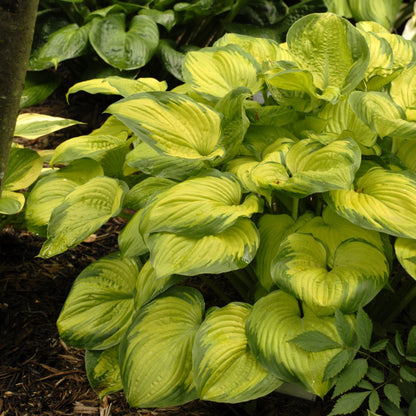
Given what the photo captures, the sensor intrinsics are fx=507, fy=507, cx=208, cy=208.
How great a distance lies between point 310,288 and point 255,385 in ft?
0.86

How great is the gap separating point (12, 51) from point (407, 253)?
98 centimetres

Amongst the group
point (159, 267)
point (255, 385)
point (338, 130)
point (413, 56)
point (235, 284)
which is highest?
point (413, 56)

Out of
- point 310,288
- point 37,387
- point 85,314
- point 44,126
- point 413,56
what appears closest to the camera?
point 310,288

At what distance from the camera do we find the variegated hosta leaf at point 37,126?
6.11 ft

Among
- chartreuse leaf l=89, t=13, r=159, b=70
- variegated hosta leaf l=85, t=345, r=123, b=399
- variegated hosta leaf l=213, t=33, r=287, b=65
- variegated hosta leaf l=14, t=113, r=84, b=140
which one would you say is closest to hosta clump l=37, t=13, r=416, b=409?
variegated hosta leaf l=85, t=345, r=123, b=399

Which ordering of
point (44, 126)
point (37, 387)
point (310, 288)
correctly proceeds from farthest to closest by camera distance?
point (44, 126), point (37, 387), point (310, 288)

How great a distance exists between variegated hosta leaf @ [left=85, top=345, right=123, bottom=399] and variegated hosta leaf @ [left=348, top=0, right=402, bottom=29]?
2.55m

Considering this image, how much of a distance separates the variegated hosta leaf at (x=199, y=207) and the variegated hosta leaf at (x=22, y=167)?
0.68 metres

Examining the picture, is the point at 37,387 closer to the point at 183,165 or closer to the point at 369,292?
the point at 183,165

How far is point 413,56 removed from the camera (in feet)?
5.79

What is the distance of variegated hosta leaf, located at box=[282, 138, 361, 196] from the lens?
3.96 feet

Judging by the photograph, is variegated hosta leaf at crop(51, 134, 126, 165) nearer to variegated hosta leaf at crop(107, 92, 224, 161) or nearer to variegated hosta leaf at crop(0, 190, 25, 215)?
A: variegated hosta leaf at crop(0, 190, 25, 215)

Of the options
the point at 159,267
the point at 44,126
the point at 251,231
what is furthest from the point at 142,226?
the point at 44,126

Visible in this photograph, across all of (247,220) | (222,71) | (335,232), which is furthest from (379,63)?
(247,220)
